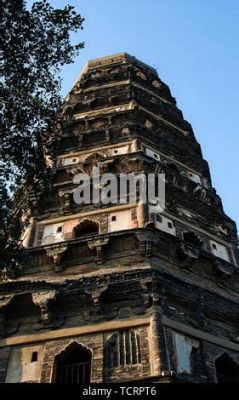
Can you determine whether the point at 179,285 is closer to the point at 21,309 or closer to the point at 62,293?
the point at 62,293

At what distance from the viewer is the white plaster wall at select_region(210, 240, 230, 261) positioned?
505 inches

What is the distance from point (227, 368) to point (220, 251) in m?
3.99

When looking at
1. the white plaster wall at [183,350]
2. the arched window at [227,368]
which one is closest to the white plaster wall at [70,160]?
the white plaster wall at [183,350]

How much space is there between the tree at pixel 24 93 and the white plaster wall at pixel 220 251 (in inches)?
171

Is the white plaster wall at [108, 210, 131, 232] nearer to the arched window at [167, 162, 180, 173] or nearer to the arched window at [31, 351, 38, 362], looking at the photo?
the arched window at [31, 351, 38, 362]

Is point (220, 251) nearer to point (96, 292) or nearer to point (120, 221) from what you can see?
point (120, 221)

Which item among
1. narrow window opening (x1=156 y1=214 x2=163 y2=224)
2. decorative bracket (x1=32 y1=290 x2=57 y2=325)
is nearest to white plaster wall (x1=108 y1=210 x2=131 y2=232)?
narrow window opening (x1=156 y1=214 x2=163 y2=224)

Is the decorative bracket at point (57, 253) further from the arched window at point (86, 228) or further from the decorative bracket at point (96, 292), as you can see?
the decorative bracket at point (96, 292)

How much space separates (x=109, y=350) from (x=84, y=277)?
5.48 feet

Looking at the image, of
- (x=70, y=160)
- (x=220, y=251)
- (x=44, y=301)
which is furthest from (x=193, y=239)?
(x=70, y=160)

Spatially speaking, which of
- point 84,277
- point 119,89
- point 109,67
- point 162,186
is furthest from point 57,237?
point 109,67

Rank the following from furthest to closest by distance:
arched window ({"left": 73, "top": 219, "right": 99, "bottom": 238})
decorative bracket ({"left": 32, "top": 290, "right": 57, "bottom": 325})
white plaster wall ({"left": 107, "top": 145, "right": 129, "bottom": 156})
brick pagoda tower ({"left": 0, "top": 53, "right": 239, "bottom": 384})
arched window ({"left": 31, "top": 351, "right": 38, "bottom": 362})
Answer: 1. white plaster wall ({"left": 107, "top": 145, "right": 129, "bottom": 156})
2. arched window ({"left": 73, "top": 219, "right": 99, "bottom": 238})
3. decorative bracket ({"left": 32, "top": 290, "right": 57, "bottom": 325})
4. arched window ({"left": 31, "top": 351, "right": 38, "bottom": 362})
5. brick pagoda tower ({"left": 0, "top": 53, "right": 239, "bottom": 384})

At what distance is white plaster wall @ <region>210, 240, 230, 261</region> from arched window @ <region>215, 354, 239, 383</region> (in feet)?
11.6

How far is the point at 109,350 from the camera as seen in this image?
8.72 m
